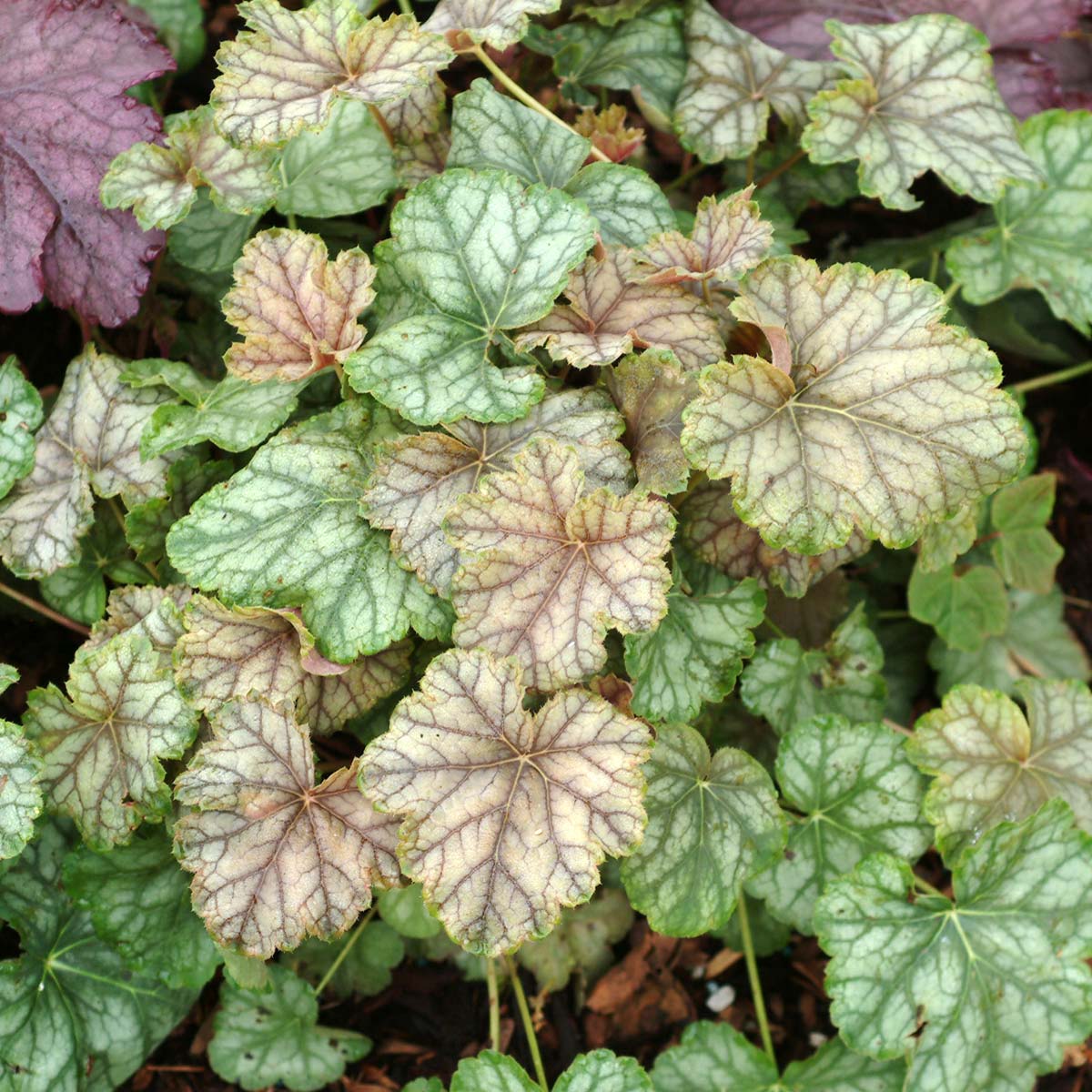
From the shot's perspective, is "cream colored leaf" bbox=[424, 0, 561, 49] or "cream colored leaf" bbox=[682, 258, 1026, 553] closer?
"cream colored leaf" bbox=[682, 258, 1026, 553]

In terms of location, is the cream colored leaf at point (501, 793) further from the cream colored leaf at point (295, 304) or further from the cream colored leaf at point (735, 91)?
the cream colored leaf at point (735, 91)

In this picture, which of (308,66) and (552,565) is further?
(308,66)

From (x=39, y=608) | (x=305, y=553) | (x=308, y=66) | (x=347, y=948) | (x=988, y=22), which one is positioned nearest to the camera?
(x=305, y=553)

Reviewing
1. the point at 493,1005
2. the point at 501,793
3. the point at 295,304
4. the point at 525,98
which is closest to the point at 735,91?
the point at 525,98

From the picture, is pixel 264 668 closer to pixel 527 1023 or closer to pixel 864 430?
pixel 527 1023

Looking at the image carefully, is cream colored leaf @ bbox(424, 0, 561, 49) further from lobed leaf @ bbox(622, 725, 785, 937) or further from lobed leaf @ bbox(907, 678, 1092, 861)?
lobed leaf @ bbox(907, 678, 1092, 861)

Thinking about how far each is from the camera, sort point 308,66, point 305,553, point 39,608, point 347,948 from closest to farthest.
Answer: point 305,553
point 308,66
point 39,608
point 347,948

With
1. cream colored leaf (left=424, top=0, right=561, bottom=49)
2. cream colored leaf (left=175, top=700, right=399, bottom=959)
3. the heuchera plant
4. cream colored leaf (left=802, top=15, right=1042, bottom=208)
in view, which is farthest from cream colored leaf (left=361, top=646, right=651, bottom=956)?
cream colored leaf (left=802, top=15, right=1042, bottom=208)

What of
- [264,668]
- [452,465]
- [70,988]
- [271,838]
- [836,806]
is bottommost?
[70,988]
